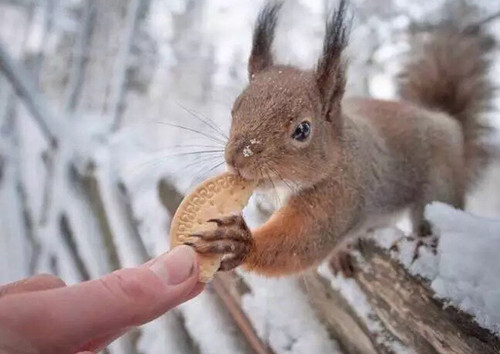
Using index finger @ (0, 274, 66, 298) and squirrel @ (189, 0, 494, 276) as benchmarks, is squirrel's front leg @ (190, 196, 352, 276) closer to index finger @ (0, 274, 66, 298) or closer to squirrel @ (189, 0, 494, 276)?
squirrel @ (189, 0, 494, 276)

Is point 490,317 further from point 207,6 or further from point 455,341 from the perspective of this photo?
point 207,6

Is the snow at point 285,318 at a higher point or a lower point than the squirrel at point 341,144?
lower

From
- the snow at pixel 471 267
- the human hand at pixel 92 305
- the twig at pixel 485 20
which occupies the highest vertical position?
the twig at pixel 485 20

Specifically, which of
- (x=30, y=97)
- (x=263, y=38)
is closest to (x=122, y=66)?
(x=30, y=97)

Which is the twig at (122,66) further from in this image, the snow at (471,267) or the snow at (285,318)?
the snow at (471,267)

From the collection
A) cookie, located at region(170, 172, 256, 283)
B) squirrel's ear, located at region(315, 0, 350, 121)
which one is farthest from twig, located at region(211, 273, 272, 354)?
squirrel's ear, located at region(315, 0, 350, 121)

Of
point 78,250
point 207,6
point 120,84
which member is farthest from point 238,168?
point 120,84

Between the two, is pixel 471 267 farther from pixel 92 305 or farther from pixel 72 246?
pixel 72 246

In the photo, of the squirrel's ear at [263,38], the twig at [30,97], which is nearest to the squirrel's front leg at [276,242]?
the squirrel's ear at [263,38]
